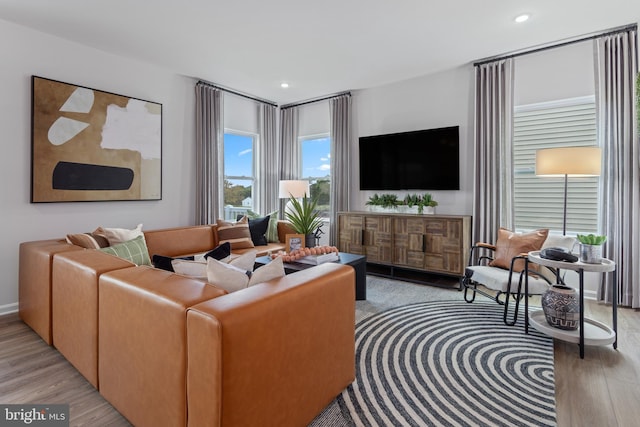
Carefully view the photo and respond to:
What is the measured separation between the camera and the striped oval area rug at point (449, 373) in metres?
1.68

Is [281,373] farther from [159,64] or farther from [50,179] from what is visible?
[159,64]

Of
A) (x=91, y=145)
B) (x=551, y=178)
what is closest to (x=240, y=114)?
(x=91, y=145)

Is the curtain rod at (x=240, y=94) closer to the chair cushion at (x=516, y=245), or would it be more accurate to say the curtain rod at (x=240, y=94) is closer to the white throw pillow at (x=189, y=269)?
the white throw pillow at (x=189, y=269)

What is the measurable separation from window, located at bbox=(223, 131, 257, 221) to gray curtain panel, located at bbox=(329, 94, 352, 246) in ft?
4.63

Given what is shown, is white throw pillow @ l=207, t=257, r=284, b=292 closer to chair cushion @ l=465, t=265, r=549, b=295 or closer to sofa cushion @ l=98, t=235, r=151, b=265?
sofa cushion @ l=98, t=235, r=151, b=265

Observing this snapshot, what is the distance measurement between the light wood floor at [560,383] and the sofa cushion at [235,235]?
2.02 m

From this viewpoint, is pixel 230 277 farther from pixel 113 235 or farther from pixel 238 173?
pixel 238 173

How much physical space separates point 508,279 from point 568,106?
2.23 meters

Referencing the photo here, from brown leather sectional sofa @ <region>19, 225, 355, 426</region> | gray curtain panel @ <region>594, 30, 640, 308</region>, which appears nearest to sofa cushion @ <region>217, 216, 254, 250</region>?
brown leather sectional sofa @ <region>19, 225, 355, 426</region>

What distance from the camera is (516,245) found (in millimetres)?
3117

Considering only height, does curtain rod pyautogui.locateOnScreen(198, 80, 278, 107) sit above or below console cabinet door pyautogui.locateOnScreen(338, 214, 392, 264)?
above

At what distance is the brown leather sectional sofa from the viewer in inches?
44.6

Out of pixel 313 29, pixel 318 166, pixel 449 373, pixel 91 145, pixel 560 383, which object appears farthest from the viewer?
pixel 318 166

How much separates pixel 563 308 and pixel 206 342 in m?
2.54
